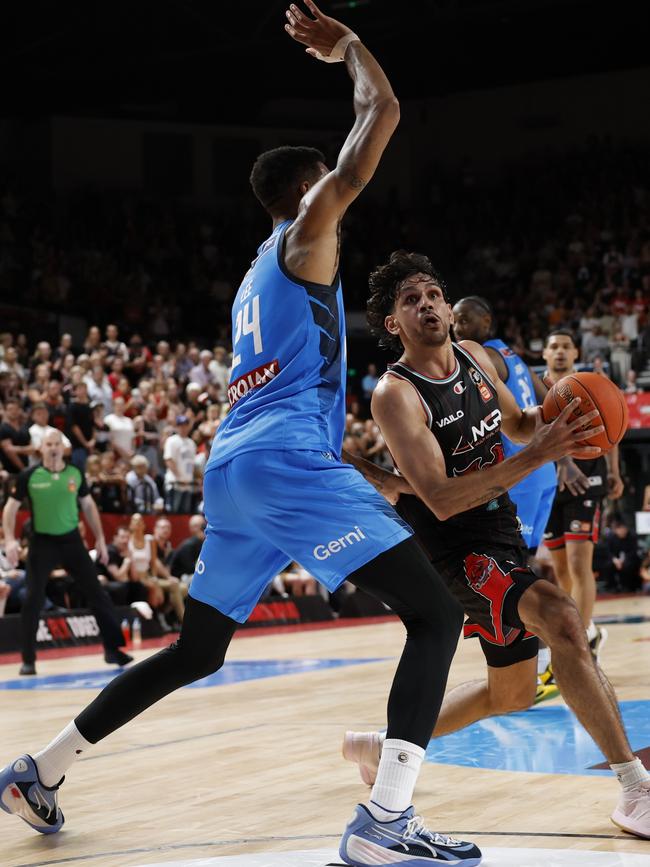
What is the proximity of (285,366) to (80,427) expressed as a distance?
1156cm

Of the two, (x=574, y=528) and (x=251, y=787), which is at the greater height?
(x=574, y=528)

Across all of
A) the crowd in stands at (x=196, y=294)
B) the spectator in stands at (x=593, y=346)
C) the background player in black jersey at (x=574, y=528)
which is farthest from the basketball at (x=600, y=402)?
the spectator in stands at (x=593, y=346)

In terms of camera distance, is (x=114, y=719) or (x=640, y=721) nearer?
(x=114, y=719)

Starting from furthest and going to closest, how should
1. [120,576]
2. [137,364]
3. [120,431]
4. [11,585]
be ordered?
[137,364] < [120,431] < [120,576] < [11,585]

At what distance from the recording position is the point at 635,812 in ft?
11.7

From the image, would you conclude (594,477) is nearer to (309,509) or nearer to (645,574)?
(309,509)

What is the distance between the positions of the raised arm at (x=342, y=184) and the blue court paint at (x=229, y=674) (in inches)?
208

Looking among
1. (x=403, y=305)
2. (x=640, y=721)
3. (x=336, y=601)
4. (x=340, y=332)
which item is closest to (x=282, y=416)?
(x=340, y=332)

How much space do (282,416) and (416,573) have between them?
0.59 meters

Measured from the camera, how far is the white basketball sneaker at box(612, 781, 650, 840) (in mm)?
3529

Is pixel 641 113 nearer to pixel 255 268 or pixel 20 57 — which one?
pixel 20 57

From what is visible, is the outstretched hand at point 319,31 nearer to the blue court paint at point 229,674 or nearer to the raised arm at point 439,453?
the raised arm at point 439,453

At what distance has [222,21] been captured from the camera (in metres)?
22.9

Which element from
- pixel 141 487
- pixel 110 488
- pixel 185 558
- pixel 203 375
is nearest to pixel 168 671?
pixel 185 558
